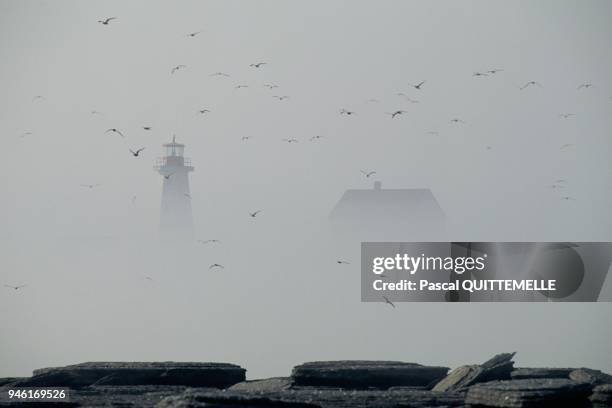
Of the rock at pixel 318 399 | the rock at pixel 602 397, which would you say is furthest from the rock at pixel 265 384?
the rock at pixel 602 397

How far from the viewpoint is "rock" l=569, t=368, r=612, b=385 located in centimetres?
6144

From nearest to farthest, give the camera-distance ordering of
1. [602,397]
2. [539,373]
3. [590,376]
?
[602,397] < [590,376] < [539,373]

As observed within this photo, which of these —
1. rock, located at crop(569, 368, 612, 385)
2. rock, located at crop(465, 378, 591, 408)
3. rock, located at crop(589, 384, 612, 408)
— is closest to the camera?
rock, located at crop(465, 378, 591, 408)

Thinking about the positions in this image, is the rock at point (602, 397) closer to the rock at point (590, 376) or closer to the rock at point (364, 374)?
the rock at point (590, 376)

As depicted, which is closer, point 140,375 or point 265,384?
point 265,384

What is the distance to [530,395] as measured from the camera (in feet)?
167

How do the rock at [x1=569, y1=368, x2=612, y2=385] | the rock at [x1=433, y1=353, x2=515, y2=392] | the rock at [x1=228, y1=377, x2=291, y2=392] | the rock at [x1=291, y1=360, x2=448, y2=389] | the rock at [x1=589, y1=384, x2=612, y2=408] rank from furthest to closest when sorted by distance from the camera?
the rock at [x1=291, y1=360, x2=448, y2=389] → the rock at [x1=228, y1=377, x2=291, y2=392] → the rock at [x1=569, y1=368, x2=612, y2=385] → the rock at [x1=433, y1=353, x2=515, y2=392] → the rock at [x1=589, y1=384, x2=612, y2=408]

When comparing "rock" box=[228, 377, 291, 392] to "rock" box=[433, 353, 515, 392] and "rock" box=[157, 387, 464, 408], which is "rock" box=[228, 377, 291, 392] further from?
"rock" box=[433, 353, 515, 392]

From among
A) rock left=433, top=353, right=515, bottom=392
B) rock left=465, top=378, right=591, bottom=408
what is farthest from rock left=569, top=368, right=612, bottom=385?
rock left=465, top=378, right=591, bottom=408

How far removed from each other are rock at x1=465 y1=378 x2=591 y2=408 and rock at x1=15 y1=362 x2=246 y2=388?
18.6m

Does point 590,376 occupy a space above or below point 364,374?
below

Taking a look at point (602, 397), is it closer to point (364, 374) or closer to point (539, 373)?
point (539, 373)

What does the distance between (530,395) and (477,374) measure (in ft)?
32.5

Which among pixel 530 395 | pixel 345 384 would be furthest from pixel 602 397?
pixel 345 384
